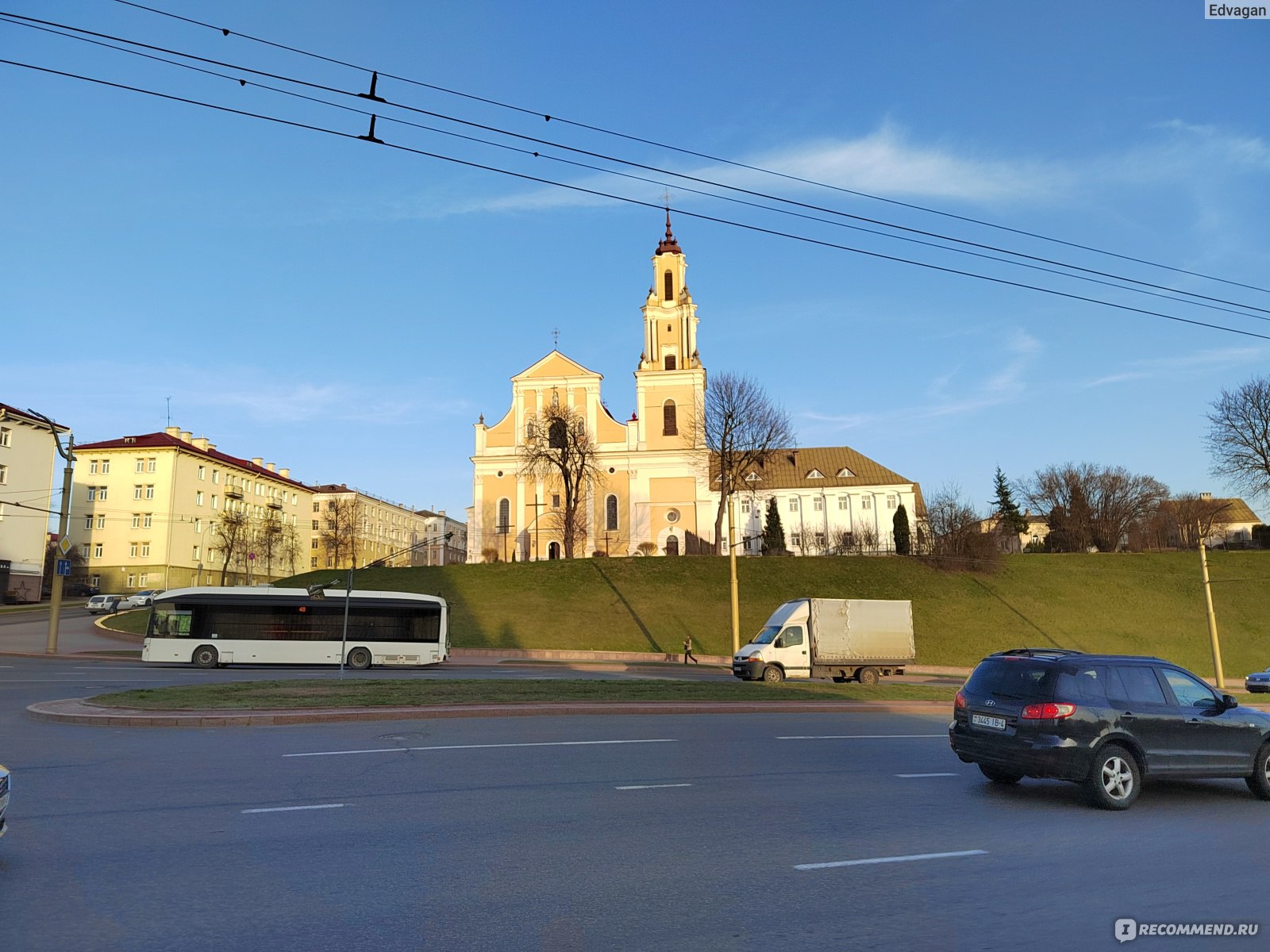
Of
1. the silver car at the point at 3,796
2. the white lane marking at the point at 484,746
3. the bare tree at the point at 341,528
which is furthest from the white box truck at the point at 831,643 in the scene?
the bare tree at the point at 341,528

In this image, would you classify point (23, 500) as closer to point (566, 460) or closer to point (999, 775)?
point (566, 460)

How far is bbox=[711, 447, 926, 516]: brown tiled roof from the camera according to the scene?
332 feet

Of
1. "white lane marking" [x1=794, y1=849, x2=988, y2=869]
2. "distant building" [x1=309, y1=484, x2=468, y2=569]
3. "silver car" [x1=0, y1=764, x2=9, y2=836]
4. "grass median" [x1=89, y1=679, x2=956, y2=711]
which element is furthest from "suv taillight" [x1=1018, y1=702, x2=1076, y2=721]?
"distant building" [x1=309, y1=484, x2=468, y2=569]

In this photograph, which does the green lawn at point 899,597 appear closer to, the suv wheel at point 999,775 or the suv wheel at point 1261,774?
the suv wheel at point 999,775

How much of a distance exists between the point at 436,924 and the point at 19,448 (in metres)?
79.7

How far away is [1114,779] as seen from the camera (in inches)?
393

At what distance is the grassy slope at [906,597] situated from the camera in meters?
49.3

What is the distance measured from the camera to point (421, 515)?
16288 cm

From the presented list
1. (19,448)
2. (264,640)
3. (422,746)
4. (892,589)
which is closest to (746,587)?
(892,589)

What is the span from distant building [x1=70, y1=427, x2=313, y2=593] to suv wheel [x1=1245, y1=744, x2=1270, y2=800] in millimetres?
80762

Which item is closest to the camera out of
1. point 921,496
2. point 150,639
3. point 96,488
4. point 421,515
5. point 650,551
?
point 150,639

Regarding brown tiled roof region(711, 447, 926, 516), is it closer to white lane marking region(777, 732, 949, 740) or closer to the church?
the church

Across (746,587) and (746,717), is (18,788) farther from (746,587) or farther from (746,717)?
(746,587)

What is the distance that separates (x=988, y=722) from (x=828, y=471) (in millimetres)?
95354
